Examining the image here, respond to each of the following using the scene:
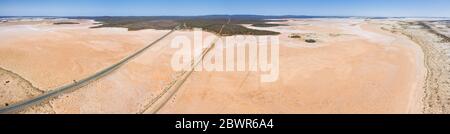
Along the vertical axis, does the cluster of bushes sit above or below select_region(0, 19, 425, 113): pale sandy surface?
above

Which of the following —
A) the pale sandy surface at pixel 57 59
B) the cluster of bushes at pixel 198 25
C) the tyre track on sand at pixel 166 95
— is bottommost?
the tyre track on sand at pixel 166 95

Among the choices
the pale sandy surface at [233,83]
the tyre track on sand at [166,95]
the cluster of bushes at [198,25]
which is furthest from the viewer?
the cluster of bushes at [198,25]

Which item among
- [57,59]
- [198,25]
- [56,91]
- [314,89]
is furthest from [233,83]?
[198,25]

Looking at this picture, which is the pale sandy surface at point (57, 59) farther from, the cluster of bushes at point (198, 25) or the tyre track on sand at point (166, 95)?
the cluster of bushes at point (198, 25)

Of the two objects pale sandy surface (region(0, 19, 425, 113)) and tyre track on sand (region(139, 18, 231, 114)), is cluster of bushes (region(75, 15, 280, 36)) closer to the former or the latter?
pale sandy surface (region(0, 19, 425, 113))

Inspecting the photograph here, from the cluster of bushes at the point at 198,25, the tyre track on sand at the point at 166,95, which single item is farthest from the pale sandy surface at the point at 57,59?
the cluster of bushes at the point at 198,25

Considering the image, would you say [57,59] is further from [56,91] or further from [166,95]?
[166,95]

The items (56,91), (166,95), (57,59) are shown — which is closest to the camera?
(56,91)

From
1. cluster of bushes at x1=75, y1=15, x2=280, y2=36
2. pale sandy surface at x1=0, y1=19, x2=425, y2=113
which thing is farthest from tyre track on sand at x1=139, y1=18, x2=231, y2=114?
cluster of bushes at x1=75, y1=15, x2=280, y2=36
